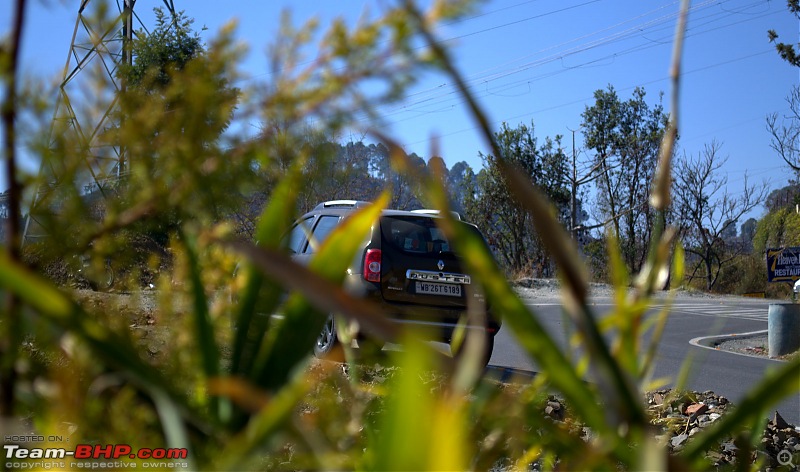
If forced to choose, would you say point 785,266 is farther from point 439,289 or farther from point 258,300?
point 258,300

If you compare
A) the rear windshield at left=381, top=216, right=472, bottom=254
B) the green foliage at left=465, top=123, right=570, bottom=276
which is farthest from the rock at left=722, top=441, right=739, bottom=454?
the green foliage at left=465, top=123, right=570, bottom=276

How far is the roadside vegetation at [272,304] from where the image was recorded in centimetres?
49

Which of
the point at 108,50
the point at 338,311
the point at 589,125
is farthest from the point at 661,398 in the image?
the point at 589,125

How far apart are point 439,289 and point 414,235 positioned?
604 millimetres

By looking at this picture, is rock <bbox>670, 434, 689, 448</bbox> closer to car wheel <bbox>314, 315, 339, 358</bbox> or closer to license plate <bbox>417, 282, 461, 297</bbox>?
car wheel <bbox>314, 315, 339, 358</bbox>

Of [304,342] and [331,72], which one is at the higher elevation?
[331,72]

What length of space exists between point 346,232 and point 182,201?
27 centimetres

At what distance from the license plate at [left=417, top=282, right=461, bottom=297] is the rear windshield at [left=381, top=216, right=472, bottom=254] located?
0.33 metres

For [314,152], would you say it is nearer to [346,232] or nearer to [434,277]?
[346,232]

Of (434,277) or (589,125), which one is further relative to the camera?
(589,125)

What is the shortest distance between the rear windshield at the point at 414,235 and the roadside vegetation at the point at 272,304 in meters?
5.78

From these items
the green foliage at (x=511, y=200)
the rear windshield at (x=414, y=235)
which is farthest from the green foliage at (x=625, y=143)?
the rear windshield at (x=414, y=235)

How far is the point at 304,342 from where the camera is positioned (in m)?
0.61

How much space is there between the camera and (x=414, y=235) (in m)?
6.94
